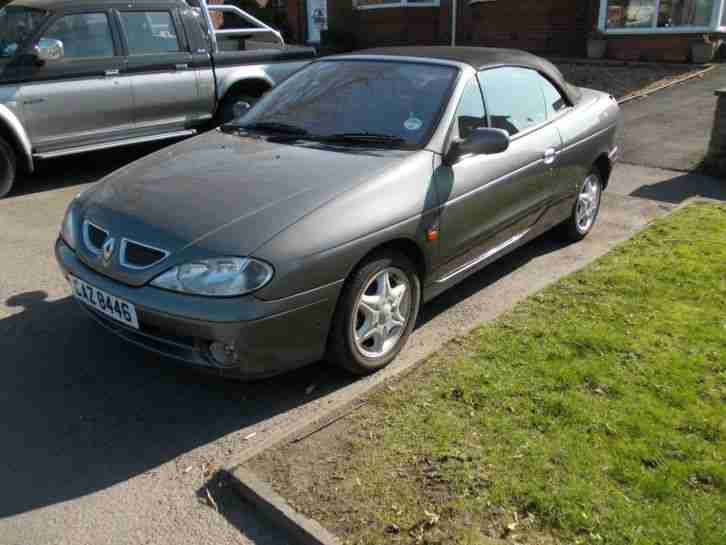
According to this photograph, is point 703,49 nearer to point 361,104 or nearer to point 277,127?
point 361,104

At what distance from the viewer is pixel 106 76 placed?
754 centimetres

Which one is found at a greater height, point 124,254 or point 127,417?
point 124,254

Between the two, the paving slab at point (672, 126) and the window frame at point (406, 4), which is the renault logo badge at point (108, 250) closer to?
the paving slab at point (672, 126)

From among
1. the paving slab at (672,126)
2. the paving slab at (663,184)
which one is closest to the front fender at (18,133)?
the paving slab at (663,184)

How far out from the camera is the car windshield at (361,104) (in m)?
4.14

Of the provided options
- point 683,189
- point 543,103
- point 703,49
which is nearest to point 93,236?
point 543,103

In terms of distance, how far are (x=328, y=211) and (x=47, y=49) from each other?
5.06m

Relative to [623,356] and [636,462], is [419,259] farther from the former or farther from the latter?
[636,462]

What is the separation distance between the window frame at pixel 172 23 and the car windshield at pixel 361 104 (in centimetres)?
366

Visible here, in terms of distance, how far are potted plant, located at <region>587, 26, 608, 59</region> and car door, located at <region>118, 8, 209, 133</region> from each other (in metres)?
10.0

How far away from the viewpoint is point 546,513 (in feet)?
8.80

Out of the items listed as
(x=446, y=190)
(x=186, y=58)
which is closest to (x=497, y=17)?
(x=186, y=58)

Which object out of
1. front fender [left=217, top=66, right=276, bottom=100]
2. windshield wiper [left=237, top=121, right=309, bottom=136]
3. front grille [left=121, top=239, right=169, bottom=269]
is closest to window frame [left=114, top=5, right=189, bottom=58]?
front fender [left=217, top=66, right=276, bottom=100]

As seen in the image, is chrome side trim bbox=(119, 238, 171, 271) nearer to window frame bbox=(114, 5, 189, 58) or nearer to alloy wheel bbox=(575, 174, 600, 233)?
alloy wheel bbox=(575, 174, 600, 233)
